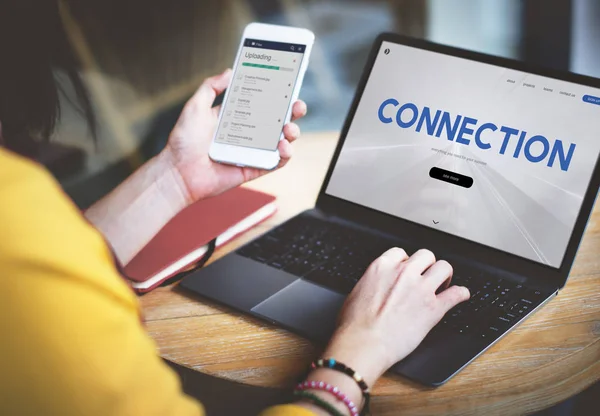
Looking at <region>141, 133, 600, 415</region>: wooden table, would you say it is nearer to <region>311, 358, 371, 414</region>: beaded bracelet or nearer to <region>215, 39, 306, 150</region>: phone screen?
<region>311, 358, 371, 414</region>: beaded bracelet

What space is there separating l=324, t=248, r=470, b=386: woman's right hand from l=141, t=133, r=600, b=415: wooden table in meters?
0.05

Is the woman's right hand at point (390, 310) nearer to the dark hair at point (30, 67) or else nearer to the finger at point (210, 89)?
the finger at point (210, 89)

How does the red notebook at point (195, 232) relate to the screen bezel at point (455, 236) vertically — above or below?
below

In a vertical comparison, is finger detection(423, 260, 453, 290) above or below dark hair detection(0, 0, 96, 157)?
below

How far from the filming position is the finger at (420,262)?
876 millimetres

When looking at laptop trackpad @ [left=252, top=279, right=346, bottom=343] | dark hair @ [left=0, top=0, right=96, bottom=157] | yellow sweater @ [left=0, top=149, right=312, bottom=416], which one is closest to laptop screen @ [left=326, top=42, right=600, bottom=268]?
laptop trackpad @ [left=252, top=279, right=346, bottom=343]

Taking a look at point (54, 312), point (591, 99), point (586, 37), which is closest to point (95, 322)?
point (54, 312)

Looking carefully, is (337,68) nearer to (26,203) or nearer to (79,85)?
(79,85)

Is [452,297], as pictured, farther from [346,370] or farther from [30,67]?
[30,67]

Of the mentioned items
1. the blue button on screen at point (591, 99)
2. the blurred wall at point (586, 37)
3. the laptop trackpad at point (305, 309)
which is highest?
the blurred wall at point (586, 37)

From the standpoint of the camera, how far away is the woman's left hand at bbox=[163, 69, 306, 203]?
115 centimetres

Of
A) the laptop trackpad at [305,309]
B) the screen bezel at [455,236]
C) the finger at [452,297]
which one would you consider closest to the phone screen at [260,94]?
the screen bezel at [455,236]

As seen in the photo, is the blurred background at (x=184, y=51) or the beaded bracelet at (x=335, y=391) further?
the blurred background at (x=184, y=51)

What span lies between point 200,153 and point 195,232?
14 cm
